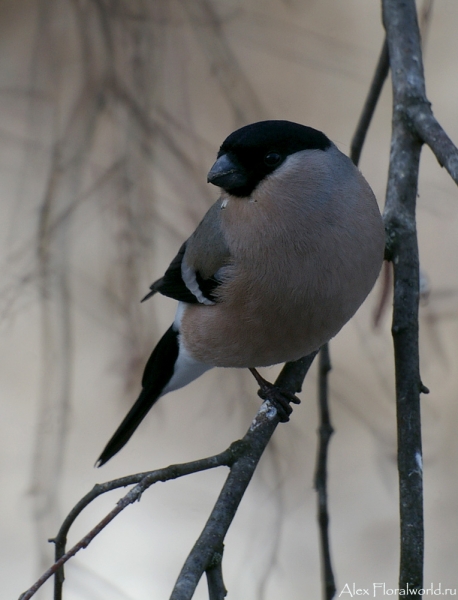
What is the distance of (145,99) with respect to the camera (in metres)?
1.85

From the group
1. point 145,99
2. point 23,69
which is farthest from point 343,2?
point 23,69

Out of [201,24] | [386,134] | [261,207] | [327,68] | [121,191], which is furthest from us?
[386,134]

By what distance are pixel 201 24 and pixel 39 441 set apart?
118cm

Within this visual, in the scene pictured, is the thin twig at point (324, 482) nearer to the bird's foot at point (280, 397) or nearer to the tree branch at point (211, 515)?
the bird's foot at point (280, 397)

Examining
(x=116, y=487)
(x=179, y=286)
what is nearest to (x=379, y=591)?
(x=179, y=286)

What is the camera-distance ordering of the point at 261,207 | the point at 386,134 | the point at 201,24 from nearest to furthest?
the point at 261,207
the point at 201,24
the point at 386,134

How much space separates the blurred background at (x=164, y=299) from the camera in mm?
1858

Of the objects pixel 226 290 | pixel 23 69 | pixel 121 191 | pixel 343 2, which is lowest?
pixel 226 290

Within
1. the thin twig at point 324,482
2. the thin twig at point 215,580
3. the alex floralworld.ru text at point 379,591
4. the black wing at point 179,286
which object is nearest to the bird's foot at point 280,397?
the thin twig at point 324,482

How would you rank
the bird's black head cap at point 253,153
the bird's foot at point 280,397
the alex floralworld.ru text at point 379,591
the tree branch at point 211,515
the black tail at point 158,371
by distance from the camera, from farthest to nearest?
1. the alex floralworld.ru text at point 379,591
2. the black tail at point 158,371
3. the bird's foot at point 280,397
4. the bird's black head cap at point 253,153
5. the tree branch at point 211,515

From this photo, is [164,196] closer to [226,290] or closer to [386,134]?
[226,290]

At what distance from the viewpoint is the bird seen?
1313mm

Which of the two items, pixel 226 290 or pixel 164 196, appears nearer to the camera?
pixel 226 290

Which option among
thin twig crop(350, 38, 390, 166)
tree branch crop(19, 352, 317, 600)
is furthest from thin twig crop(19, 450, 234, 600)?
thin twig crop(350, 38, 390, 166)
